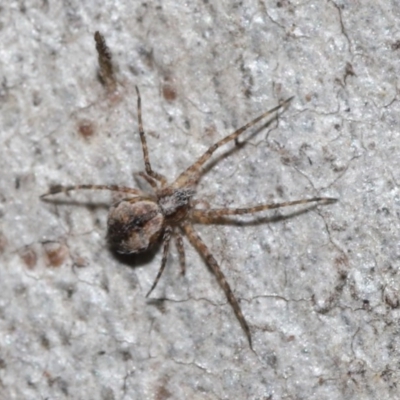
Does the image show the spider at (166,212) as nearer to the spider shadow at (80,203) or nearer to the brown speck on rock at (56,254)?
the spider shadow at (80,203)

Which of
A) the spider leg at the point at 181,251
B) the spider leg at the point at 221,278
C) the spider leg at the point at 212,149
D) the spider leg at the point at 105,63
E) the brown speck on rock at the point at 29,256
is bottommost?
the spider leg at the point at 221,278

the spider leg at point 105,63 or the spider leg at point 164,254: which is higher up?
the spider leg at point 105,63

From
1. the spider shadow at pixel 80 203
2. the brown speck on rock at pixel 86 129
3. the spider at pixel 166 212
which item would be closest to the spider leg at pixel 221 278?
the spider at pixel 166 212

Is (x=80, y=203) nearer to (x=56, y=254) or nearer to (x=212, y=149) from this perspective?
(x=56, y=254)

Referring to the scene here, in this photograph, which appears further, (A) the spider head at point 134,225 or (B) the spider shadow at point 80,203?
(B) the spider shadow at point 80,203

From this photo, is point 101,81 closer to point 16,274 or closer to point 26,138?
point 26,138

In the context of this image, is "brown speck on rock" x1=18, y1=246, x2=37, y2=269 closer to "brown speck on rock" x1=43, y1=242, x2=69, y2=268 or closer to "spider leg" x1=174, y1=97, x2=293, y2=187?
"brown speck on rock" x1=43, y1=242, x2=69, y2=268

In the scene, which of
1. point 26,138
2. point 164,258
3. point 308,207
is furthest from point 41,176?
point 308,207
